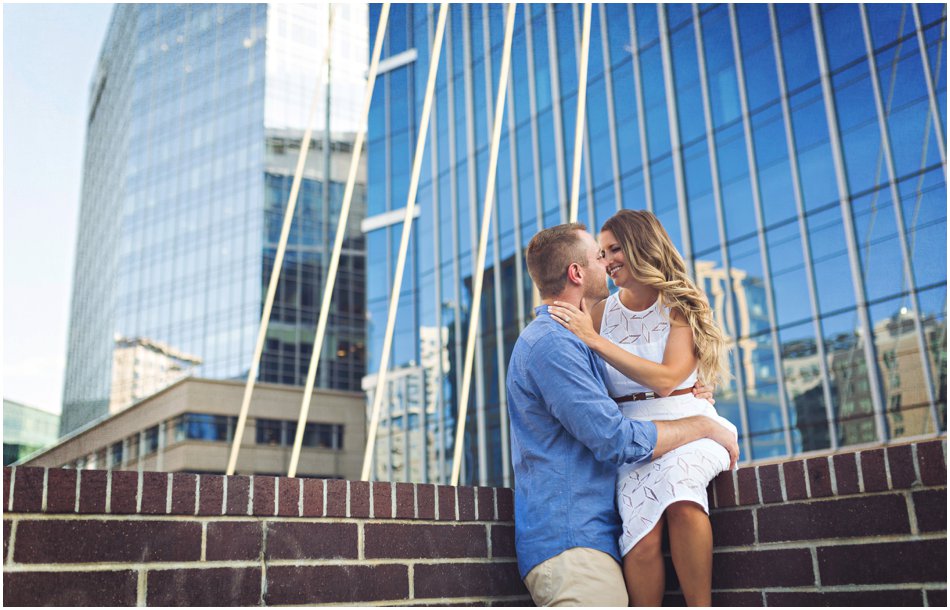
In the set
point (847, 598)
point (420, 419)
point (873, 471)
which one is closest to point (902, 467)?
point (873, 471)

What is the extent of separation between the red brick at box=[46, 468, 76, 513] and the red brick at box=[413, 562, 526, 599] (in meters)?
1.01

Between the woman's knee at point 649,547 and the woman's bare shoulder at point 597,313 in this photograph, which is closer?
the woman's knee at point 649,547

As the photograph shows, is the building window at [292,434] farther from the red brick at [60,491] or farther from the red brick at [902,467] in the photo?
the red brick at [902,467]

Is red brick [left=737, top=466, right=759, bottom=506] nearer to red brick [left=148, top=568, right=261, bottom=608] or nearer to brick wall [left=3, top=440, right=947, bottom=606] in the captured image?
brick wall [left=3, top=440, right=947, bottom=606]

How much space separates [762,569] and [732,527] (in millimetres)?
152

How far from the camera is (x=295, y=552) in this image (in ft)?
8.56

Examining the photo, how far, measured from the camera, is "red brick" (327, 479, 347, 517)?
2.72 m

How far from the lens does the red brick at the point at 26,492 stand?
224 cm

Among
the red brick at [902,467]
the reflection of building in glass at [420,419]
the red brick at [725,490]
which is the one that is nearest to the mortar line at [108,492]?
the red brick at [725,490]

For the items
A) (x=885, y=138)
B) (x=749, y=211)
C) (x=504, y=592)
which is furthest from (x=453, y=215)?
(x=504, y=592)

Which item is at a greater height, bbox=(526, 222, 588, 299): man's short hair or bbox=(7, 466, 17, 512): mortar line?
bbox=(526, 222, 588, 299): man's short hair

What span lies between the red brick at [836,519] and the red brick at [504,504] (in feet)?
2.70

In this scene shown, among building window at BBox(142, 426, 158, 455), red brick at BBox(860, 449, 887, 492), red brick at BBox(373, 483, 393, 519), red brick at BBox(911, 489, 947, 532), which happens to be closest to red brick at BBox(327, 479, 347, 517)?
red brick at BBox(373, 483, 393, 519)

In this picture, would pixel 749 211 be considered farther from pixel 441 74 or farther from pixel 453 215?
pixel 441 74
